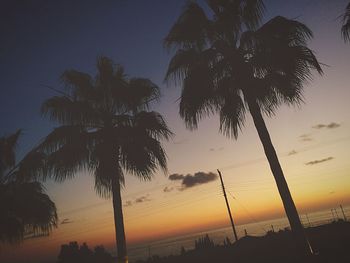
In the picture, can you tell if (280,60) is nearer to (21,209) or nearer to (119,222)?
(119,222)

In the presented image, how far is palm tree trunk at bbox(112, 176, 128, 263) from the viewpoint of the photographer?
34.8ft

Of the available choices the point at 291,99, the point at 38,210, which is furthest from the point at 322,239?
the point at 38,210

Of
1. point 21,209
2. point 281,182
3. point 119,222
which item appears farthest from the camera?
point 21,209

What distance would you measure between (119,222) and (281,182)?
20.4 ft

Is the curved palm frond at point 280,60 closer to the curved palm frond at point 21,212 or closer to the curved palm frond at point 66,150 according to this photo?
the curved palm frond at point 66,150

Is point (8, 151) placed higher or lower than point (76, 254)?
higher

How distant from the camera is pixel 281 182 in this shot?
9914mm

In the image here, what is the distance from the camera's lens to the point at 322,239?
15.1 metres

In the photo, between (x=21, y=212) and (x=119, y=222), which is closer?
(x=119, y=222)

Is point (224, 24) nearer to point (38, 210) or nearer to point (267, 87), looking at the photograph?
point (267, 87)

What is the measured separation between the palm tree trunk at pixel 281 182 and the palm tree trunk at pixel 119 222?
5.92 meters

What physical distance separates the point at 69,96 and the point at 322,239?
575 inches

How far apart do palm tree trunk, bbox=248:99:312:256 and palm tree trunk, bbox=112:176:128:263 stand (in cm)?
592

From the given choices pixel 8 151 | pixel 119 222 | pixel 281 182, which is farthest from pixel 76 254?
pixel 281 182
